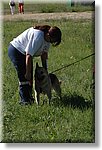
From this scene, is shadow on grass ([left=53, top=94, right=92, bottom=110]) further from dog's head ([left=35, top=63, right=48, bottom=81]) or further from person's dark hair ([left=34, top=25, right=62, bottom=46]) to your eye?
person's dark hair ([left=34, top=25, right=62, bottom=46])

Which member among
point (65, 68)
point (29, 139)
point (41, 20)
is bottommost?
point (29, 139)

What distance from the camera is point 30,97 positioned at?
5.50 metres

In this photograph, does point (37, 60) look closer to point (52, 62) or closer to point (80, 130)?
point (52, 62)

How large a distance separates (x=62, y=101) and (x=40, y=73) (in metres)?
0.26

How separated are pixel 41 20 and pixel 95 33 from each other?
0.41 metres

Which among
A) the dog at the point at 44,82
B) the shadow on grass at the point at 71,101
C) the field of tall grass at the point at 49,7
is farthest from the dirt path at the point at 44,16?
the shadow on grass at the point at 71,101

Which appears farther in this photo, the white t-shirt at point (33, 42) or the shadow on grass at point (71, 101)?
the shadow on grass at point (71, 101)

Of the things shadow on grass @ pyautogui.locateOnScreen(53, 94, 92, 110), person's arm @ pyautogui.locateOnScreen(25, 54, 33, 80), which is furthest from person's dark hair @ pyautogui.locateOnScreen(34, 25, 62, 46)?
shadow on grass @ pyautogui.locateOnScreen(53, 94, 92, 110)

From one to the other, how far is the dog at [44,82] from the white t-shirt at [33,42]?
12 cm

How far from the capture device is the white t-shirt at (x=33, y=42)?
17.7ft

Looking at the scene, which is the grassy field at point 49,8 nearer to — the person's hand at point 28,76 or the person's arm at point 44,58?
the person's arm at point 44,58

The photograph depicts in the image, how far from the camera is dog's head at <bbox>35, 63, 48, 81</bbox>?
5465 mm

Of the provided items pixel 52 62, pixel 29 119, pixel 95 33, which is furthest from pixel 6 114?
pixel 95 33

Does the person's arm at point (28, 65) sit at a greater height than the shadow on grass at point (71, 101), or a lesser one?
greater
